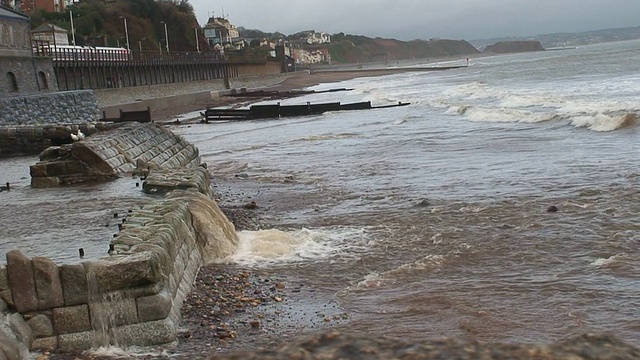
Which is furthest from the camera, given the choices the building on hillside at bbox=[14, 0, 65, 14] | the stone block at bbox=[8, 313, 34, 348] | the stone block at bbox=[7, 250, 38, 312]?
the building on hillside at bbox=[14, 0, 65, 14]

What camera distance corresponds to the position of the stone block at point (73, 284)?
23.3 feet

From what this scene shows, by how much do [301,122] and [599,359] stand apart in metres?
36.2

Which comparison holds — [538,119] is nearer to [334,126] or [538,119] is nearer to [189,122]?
[334,126]

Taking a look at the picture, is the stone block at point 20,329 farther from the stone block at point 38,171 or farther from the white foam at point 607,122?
the white foam at point 607,122

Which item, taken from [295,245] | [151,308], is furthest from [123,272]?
[295,245]

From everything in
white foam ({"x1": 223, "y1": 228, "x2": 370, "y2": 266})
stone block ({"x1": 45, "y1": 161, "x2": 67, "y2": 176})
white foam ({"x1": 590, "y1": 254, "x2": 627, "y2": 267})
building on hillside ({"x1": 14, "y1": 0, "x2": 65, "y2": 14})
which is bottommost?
white foam ({"x1": 590, "y1": 254, "x2": 627, "y2": 267})

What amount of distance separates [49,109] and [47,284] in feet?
82.7

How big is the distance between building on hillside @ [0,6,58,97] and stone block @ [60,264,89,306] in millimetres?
29355

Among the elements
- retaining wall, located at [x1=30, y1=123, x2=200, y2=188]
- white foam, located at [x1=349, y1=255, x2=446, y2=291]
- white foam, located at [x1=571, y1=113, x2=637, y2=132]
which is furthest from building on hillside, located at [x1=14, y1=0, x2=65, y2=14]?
white foam, located at [x1=349, y1=255, x2=446, y2=291]

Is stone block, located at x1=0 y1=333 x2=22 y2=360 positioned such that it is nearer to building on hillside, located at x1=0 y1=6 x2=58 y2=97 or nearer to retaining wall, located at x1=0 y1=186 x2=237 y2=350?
retaining wall, located at x1=0 y1=186 x2=237 y2=350

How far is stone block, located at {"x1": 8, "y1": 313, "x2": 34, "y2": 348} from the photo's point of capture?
677 centimetres

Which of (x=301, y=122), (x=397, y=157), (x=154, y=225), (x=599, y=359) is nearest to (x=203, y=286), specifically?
(x=154, y=225)

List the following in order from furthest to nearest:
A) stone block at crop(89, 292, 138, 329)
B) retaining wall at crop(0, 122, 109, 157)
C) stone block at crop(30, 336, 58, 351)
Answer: retaining wall at crop(0, 122, 109, 157) → stone block at crop(89, 292, 138, 329) → stone block at crop(30, 336, 58, 351)

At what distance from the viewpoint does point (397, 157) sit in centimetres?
2159
